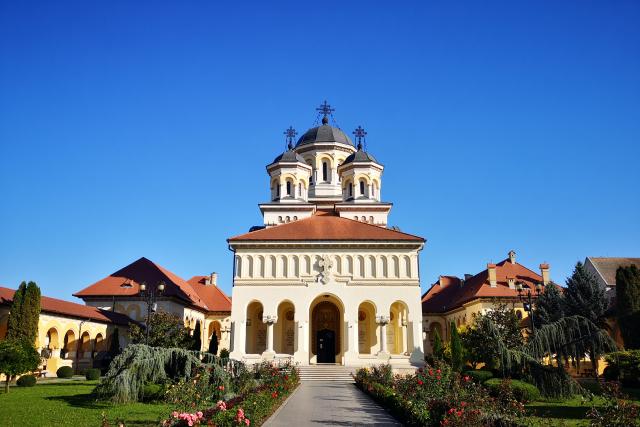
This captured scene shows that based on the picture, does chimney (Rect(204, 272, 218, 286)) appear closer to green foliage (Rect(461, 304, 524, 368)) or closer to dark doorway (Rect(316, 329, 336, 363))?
dark doorway (Rect(316, 329, 336, 363))

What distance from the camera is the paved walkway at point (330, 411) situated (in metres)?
12.8

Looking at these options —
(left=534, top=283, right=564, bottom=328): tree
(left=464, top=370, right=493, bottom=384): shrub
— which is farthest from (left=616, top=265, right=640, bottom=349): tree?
(left=464, top=370, right=493, bottom=384): shrub

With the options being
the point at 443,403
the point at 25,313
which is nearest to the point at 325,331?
the point at 25,313

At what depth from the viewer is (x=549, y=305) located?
1400 inches

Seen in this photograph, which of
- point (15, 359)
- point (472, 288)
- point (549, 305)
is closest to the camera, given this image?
point (15, 359)

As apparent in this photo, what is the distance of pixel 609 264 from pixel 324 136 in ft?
90.5

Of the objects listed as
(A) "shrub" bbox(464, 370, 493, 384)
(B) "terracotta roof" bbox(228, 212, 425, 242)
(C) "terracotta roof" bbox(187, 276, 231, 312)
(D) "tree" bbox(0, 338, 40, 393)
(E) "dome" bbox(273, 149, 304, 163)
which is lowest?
(A) "shrub" bbox(464, 370, 493, 384)

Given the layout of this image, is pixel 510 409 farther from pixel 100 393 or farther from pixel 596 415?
pixel 100 393

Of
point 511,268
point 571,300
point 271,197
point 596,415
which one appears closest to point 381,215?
point 271,197

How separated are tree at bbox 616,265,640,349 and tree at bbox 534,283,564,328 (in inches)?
136

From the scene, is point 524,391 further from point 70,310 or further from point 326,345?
point 70,310

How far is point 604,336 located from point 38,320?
2596 cm

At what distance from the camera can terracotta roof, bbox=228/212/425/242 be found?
35406 mm

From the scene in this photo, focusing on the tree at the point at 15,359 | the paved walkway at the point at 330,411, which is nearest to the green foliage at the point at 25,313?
the tree at the point at 15,359
